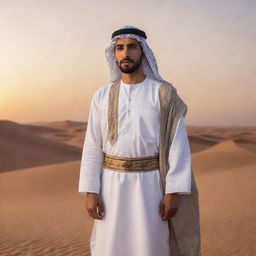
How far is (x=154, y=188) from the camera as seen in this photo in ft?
10.2

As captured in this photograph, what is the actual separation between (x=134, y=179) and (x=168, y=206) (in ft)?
1.00

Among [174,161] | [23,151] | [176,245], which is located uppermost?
[23,151]

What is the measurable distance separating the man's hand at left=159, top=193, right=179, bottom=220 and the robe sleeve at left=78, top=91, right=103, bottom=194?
1.58 ft

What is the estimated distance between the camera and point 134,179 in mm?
3143

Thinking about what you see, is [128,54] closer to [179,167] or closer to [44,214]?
[179,167]

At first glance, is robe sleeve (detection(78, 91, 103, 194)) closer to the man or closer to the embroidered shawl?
the man

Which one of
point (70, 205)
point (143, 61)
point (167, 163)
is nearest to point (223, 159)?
point (70, 205)

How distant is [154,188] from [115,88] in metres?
0.79

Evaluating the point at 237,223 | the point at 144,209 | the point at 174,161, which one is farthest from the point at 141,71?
the point at 237,223

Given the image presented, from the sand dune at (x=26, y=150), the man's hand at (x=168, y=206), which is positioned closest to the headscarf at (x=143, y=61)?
the man's hand at (x=168, y=206)

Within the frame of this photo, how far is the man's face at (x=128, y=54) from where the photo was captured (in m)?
3.12

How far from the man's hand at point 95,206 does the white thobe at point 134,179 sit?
0.11ft

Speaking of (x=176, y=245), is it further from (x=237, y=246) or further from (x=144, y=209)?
(x=237, y=246)

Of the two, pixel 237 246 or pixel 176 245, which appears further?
pixel 237 246
